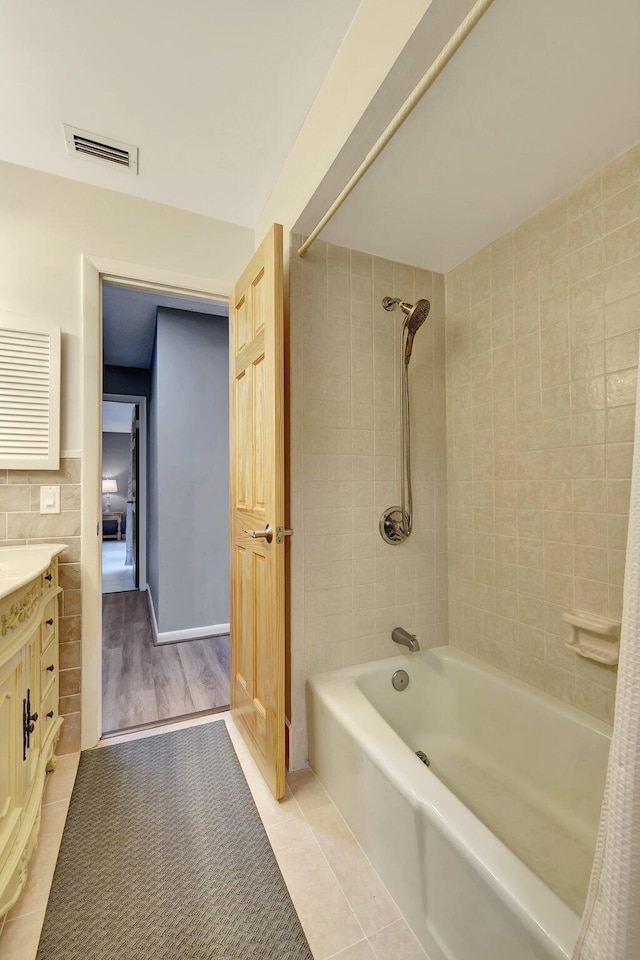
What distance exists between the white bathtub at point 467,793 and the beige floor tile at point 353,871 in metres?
0.03

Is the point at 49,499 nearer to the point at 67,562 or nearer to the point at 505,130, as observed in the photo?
the point at 67,562

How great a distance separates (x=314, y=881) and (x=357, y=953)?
0.21 meters

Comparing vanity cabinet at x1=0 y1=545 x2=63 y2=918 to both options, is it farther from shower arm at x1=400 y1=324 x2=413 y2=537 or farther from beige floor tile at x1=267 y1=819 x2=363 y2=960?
shower arm at x1=400 y1=324 x2=413 y2=537

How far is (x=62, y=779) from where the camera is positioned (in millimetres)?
1593

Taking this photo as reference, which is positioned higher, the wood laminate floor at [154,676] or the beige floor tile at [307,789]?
the beige floor tile at [307,789]

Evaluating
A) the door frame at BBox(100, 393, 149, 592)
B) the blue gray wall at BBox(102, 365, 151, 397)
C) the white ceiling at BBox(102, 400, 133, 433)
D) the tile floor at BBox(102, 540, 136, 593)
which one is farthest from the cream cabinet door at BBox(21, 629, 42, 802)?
the white ceiling at BBox(102, 400, 133, 433)

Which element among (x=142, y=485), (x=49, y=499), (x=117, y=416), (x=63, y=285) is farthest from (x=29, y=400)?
(x=117, y=416)

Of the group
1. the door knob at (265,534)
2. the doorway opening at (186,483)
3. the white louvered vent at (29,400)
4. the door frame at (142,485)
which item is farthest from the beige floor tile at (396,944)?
the door frame at (142,485)

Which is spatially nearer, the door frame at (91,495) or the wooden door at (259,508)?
the wooden door at (259,508)

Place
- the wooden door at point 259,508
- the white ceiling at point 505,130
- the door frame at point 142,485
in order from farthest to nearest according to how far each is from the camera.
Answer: the door frame at point 142,485, the wooden door at point 259,508, the white ceiling at point 505,130

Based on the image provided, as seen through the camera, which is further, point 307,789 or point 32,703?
point 307,789

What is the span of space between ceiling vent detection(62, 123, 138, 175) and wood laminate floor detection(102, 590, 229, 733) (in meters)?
2.52

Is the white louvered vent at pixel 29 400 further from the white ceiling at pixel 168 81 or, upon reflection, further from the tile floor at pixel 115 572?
the tile floor at pixel 115 572

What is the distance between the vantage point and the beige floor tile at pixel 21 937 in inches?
39.2
